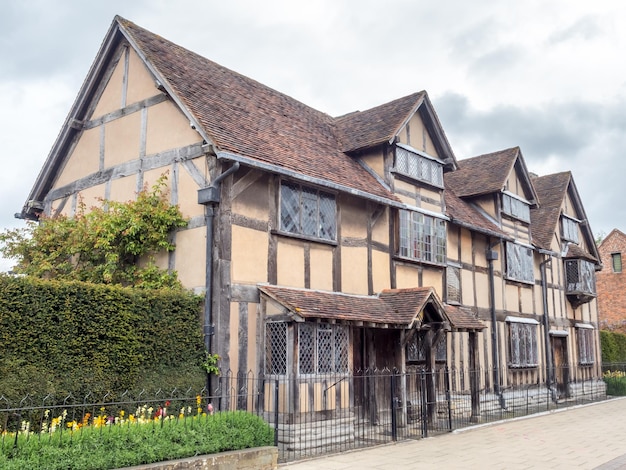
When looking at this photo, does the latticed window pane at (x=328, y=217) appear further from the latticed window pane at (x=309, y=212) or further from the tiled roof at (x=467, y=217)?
the tiled roof at (x=467, y=217)

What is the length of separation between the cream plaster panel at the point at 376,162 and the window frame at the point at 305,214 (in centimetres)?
268

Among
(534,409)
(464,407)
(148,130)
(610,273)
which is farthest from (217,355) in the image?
(610,273)

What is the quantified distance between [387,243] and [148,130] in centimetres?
693

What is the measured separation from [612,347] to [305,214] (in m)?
24.0

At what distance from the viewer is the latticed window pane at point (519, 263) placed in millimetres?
23109

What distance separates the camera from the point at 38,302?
1004cm

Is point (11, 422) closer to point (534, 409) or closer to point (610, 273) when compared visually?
point (534, 409)

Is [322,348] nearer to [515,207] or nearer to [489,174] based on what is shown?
[489,174]

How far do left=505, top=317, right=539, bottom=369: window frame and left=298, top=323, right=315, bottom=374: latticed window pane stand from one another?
11382mm

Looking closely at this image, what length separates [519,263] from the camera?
23.8 meters

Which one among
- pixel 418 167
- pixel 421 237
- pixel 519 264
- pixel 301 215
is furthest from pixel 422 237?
pixel 519 264

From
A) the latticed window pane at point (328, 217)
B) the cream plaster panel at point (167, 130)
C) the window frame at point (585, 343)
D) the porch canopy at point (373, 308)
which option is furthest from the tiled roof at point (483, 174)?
the cream plaster panel at point (167, 130)

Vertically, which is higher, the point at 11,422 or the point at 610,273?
the point at 610,273

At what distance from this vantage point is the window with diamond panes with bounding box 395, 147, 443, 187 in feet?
58.7
